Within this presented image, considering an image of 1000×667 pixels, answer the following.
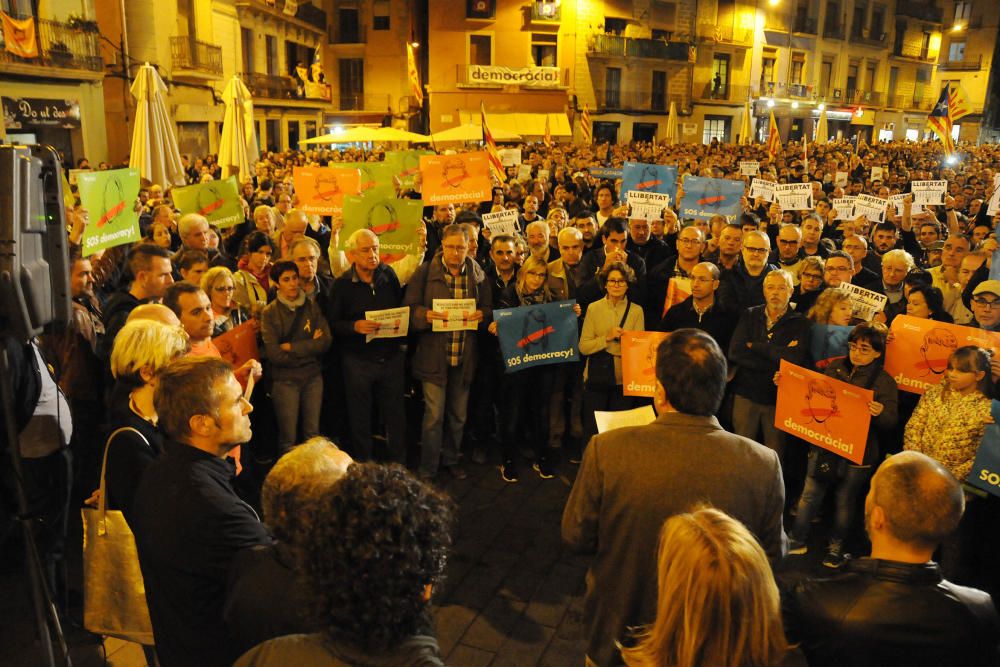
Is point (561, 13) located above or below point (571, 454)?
above

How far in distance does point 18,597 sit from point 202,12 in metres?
27.1

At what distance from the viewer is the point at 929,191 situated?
10547 millimetres

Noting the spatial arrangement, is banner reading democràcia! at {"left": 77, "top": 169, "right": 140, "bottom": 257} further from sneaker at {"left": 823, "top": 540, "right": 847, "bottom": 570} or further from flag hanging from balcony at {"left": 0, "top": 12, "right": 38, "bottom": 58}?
flag hanging from balcony at {"left": 0, "top": 12, "right": 38, "bottom": 58}

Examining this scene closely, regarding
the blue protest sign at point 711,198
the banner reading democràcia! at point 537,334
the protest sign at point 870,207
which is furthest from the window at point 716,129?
the banner reading democràcia! at point 537,334

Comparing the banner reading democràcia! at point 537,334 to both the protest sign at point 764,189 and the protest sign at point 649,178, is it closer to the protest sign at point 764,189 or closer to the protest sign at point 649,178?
the protest sign at point 649,178

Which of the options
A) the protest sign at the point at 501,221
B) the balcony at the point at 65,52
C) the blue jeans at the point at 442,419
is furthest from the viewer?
the balcony at the point at 65,52

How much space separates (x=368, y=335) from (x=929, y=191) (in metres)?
8.89

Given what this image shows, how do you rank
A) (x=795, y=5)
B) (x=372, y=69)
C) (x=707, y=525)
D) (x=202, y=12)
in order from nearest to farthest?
1. (x=707, y=525)
2. (x=202, y=12)
3. (x=372, y=69)
4. (x=795, y=5)

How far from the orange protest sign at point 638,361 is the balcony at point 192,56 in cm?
2430

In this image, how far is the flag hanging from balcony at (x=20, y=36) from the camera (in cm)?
1760

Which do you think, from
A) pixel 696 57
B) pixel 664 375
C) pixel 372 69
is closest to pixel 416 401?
pixel 664 375

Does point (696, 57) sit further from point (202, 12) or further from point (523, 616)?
point (523, 616)

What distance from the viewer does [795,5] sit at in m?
48.4

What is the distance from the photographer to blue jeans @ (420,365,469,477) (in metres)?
5.91
